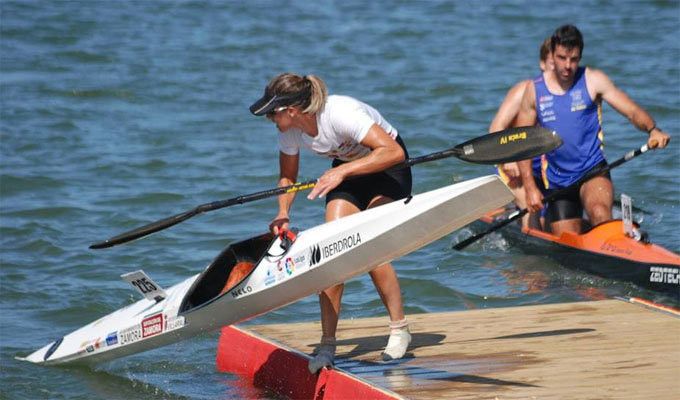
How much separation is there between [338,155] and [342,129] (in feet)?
0.86

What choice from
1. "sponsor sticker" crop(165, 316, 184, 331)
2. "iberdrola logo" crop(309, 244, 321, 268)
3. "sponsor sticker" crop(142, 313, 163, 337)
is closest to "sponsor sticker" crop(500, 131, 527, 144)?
"iberdrola logo" crop(309, 244, 321, 268)

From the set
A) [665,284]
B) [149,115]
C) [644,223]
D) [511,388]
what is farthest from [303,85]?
[149,115]

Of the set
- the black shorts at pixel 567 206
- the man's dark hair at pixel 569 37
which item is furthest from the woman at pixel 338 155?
the black shorts at pixel 567 206

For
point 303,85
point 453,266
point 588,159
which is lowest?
point 453,266

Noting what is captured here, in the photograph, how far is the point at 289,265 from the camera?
6.25 metres

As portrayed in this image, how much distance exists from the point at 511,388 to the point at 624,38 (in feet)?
52.0

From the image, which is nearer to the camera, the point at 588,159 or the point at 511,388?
the point at 511,388

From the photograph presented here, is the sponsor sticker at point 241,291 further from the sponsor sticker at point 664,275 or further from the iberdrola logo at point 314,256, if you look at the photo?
the sponsor sticker at point 664,275

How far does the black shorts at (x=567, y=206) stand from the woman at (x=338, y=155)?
9.72ft

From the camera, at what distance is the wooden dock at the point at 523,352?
224 inches

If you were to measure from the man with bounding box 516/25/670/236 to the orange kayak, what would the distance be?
0.49ft

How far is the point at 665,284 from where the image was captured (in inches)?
317

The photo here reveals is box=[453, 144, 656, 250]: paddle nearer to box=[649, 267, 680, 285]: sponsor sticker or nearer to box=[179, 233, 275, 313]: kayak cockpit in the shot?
box=[649, 267, 680, 285]: sponsor sticker

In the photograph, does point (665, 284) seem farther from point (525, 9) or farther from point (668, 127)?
point (525, 9)
